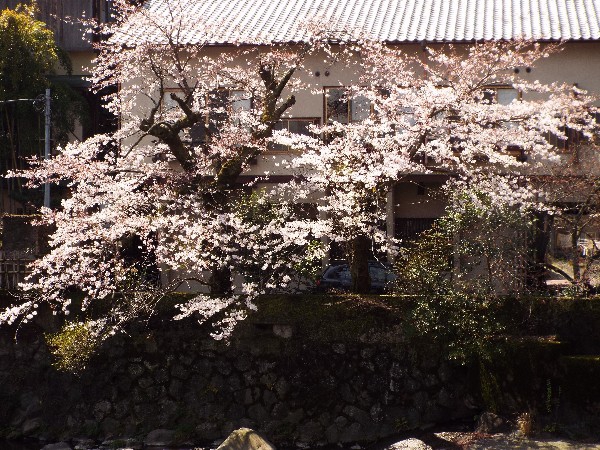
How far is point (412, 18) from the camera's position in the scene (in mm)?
17234

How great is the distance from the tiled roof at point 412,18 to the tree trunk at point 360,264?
6.01m

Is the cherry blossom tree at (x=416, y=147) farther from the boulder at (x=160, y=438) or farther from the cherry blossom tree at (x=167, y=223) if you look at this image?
the boulder at (x=160, y=438)

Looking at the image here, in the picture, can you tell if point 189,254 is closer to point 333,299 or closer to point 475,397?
point 333,299

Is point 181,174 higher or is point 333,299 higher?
point 181,174

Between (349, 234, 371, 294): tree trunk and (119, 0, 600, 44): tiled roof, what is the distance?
19.7ft

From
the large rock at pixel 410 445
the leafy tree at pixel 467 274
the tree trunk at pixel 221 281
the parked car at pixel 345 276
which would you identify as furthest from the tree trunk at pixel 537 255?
the tree trunk at pixel 221 281

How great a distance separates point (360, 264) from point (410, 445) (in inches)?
115

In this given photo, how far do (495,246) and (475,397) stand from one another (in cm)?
207

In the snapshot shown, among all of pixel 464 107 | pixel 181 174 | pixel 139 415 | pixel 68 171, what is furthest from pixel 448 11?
pixel 139 415

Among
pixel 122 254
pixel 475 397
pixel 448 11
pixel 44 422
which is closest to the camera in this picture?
pixel 475 397

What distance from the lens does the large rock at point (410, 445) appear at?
8.97 m

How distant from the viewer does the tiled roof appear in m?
16.2

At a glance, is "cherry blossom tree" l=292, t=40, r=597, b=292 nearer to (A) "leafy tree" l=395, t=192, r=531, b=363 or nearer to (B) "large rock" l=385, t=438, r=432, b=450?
(A) "leafy tree" l=395, t=192, r=531, b=363

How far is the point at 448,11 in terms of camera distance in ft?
57.5
